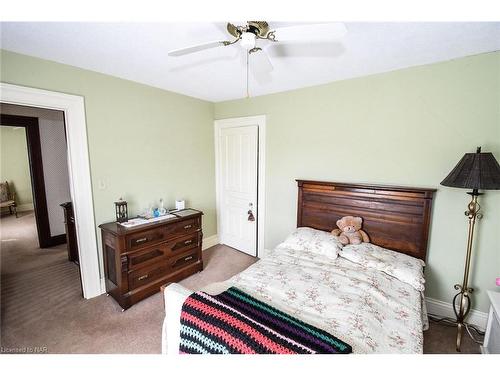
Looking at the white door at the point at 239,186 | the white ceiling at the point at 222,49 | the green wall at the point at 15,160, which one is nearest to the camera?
the white ceiling at the point at 222,49

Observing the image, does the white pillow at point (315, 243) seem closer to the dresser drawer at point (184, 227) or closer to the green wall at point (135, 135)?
the dresser drawer at point (184, 227)

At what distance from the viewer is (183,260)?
266 cm

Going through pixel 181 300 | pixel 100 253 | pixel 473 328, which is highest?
pixel 181 300

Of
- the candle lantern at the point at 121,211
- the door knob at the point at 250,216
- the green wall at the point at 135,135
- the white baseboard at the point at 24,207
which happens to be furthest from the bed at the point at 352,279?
the white baseboard at the point at 24,207

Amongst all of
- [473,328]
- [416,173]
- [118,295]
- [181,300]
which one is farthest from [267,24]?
[473,328]

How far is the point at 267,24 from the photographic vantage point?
124cm

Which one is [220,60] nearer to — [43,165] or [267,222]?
[267,222]

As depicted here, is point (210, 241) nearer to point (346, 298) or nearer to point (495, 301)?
point (346, 298)

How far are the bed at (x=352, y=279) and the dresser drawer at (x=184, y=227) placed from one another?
3.49 ft

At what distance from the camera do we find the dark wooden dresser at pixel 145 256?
211cm

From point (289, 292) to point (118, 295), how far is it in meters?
1.74

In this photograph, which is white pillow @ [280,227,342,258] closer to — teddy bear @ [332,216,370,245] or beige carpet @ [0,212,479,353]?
teddy bear @ [332,216,370,245]

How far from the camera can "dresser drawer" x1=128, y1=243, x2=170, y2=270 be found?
217 centimetres

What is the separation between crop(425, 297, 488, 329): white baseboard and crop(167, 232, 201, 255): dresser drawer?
2.53 meters
